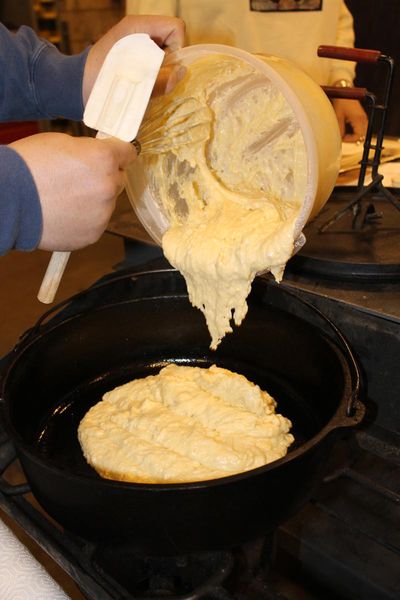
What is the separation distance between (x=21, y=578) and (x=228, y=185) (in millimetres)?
604

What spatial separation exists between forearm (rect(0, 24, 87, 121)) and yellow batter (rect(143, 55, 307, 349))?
0.78 feet

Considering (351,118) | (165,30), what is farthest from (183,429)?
(351,118)

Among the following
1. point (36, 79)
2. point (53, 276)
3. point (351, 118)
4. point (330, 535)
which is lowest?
point (330, 535)

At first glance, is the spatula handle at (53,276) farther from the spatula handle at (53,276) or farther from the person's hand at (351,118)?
the person's hand at (351,118)

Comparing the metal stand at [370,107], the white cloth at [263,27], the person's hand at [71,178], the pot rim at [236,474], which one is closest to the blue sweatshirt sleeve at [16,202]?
the person's hand at [71,178]

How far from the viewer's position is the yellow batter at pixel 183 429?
74 cm

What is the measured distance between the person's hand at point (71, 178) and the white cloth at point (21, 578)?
345 mm

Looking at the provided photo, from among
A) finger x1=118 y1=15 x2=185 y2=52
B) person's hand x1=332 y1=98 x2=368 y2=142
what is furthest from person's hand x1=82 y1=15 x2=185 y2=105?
person's hand x1=332 y1=98 x2=368 y2=142

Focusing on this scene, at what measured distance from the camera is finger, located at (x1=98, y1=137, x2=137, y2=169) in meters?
0.60

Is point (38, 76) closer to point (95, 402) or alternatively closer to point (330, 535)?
point (95, 402)

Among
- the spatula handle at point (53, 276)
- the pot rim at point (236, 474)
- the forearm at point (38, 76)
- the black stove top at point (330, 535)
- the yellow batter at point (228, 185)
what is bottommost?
the black stove top at point (330, 535)

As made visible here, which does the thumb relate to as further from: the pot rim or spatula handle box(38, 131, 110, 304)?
the pot rim

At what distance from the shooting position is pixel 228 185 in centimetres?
85

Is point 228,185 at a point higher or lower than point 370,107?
lower
